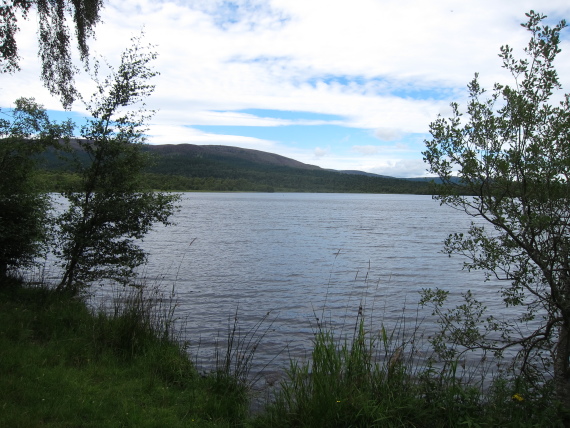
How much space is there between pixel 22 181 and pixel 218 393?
8.93 m

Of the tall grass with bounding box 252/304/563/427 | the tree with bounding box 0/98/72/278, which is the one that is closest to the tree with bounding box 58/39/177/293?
the tree with bounding box 0/98/72/278

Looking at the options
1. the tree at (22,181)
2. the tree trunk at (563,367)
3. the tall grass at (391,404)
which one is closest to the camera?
the tall grass at (391,404)

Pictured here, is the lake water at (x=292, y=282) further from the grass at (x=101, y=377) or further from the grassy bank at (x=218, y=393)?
the grass at (x=101, y=377)

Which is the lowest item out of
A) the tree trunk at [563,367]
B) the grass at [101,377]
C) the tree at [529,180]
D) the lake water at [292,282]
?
the lake water at [292,282]

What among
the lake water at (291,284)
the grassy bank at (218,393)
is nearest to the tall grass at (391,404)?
the grassy bank at (218,393)

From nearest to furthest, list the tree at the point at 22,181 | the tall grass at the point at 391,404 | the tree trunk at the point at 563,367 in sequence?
the tall grass at the point at 391,404 < the tree trunk at the point at 563,367 < the tree at the point at 22,181

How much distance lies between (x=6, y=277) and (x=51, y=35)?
7.24 meters

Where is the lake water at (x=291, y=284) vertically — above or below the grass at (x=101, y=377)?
below

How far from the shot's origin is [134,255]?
12.3 meters

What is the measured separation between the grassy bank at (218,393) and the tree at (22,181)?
4.69 metres

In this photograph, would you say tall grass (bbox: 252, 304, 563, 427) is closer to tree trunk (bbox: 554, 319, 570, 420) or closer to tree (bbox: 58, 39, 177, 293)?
tree trunk (bbox: 554, 319, 570, 420)

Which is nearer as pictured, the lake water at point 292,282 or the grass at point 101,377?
the grass at point 101,377

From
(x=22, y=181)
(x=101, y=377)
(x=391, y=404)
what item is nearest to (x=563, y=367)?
(x=391, y=404)

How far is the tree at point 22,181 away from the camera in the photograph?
37.2 feet
